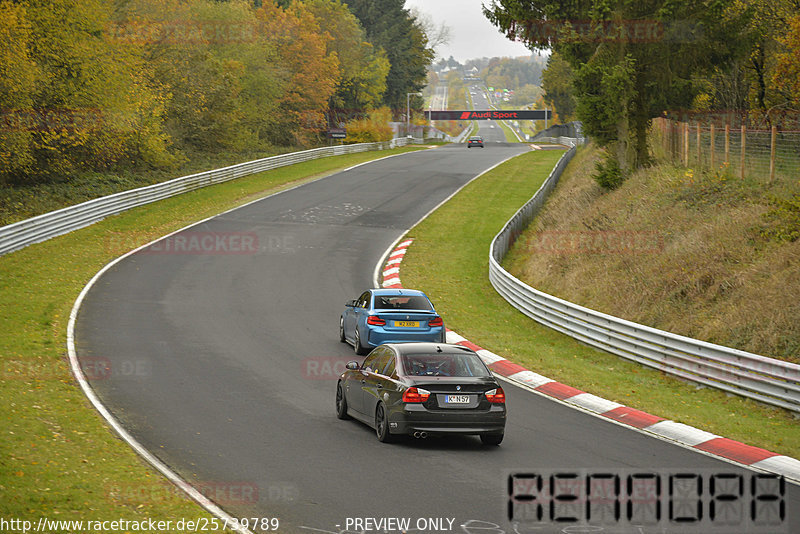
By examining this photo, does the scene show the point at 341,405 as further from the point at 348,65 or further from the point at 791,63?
the point at 348,65

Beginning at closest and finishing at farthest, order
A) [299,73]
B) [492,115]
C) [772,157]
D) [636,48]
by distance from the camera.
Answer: [772,157], [636,48], [299,73], [492,115]

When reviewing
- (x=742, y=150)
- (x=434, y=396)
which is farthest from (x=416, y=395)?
(x=742, y=150)

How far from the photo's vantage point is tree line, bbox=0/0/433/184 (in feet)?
127

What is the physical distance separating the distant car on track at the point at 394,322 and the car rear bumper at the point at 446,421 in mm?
6369

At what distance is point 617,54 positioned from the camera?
3538 centimetres

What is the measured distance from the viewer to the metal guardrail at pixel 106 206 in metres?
31.3

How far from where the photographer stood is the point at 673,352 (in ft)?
58.3

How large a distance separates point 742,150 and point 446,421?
18491 millimetres

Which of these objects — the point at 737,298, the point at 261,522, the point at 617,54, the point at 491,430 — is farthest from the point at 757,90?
the point at 261,522

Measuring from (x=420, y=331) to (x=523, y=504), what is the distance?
9.11 m

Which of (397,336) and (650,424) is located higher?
(397,336)

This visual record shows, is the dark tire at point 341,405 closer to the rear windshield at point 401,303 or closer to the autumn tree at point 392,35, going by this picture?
the rear windshield at point 401,303

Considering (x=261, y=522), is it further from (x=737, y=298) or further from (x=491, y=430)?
(x=737, y=298)

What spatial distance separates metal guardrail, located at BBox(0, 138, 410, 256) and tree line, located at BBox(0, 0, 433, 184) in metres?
3.15
